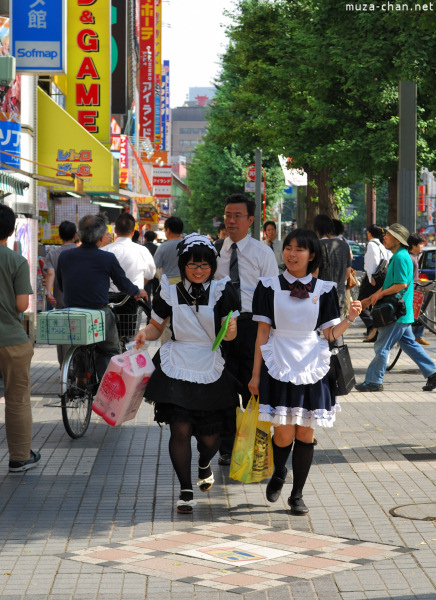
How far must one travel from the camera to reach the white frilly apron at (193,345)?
639 centimetres

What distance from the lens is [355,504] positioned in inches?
261

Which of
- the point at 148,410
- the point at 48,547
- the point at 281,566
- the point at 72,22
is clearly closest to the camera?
the point at 281,566

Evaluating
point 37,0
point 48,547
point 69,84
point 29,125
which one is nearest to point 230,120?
point 69,84

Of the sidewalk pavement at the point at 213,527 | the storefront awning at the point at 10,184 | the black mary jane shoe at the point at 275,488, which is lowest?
the sidewalk pavement at the point at 213,527

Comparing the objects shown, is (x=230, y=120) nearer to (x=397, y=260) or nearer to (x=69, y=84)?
(x=69, y=84)

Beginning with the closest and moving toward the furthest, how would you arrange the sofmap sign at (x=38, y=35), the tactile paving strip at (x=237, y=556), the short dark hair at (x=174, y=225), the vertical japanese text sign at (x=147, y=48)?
1. the tactile paving strip at (x=237, y=556)
2. the short dark hair at (x=174, y=225)
3. the sofmap sign at (x=38, y=35)
4. the vertical japanese text sign at (x=147, y=48)

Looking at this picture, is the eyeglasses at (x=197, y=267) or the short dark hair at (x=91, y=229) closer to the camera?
the eyeglasses at (x=197, y=267)

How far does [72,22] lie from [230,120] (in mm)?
19072

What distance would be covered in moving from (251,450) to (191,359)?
64cm

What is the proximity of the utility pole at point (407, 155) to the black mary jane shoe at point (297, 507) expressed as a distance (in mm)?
6769

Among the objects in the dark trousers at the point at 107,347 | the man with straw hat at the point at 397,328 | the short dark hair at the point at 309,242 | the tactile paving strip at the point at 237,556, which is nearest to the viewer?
the tactile paving strip at the point at 237,556

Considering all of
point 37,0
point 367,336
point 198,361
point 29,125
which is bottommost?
point 367,336

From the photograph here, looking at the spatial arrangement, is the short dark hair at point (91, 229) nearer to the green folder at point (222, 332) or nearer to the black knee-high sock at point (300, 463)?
the green folder at point (222, 332)

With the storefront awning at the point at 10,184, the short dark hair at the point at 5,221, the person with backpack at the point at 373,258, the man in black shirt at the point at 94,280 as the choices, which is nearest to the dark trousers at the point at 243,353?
the short dark hair at the point at 5,221
